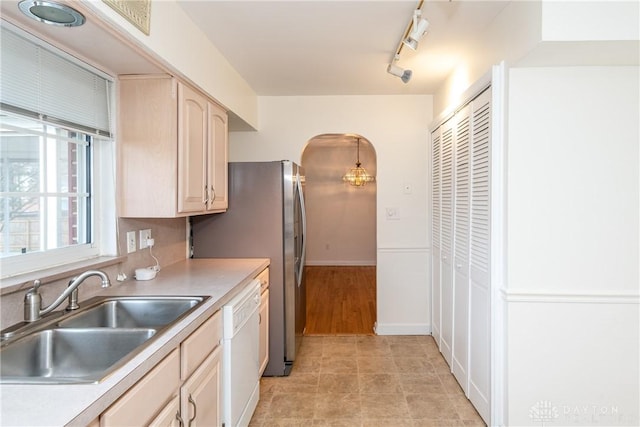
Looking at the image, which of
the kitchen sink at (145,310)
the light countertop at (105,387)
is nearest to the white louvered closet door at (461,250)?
the light countertop at (105,387)

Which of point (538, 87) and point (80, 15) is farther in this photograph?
point (538, 87)

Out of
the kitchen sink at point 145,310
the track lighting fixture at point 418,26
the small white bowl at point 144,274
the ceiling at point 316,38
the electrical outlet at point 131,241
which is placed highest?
the ceiling at point 316,38

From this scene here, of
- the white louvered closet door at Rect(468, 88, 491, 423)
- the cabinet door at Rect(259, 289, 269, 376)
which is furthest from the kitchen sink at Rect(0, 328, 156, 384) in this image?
the white louvered closet door at Rect(468, 88, 491, 423)

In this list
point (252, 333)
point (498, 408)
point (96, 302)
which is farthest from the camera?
point (252, 333)

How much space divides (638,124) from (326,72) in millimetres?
2090

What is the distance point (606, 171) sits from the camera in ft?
6.22

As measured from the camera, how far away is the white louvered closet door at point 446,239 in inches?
116

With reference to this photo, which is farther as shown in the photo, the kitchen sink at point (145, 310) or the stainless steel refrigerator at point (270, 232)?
the stainless steel refrigerator at point (270, 232)

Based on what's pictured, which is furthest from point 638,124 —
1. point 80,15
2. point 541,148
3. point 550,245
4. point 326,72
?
point 80,15

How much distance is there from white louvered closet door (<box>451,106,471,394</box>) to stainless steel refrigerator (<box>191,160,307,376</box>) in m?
1.26

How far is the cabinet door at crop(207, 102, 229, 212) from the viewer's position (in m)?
2.53

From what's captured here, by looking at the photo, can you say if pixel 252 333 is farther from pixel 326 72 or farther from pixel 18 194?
pixel 326 72

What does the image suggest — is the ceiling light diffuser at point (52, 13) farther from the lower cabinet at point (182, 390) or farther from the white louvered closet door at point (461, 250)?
the white louvered closet door at point (461, 250)

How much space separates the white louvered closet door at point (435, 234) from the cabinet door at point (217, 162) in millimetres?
1879
